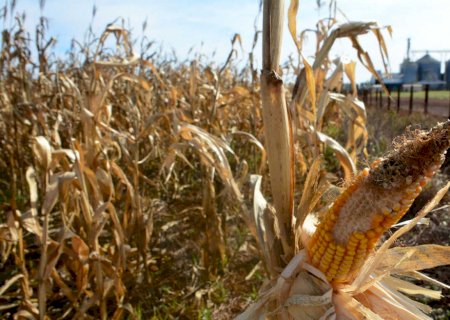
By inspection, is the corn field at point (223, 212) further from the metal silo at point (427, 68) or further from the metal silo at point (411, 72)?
the metal silo at point (411, 72)

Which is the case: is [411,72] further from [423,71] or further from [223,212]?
[223,212]

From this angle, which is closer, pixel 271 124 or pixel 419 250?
pixel 271 124

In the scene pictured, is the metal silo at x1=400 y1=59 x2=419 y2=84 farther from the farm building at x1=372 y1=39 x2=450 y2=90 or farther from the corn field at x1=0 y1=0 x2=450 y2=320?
the corn field at x1=0 y1=0 x2=450 y2=320

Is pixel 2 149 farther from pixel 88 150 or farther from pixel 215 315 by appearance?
pixel 215 315

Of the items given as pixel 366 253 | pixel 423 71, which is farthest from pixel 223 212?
pixel 423 71

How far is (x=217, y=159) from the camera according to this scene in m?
1.91

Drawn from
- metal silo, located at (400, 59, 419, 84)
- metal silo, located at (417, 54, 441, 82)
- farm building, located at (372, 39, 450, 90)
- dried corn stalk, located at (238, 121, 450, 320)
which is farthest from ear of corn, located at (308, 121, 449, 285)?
metal silo, located at (400, 59, 419, 84)

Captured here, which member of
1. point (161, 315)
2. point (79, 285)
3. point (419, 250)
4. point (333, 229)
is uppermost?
point (333, 229)

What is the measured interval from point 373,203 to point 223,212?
256 centimetres

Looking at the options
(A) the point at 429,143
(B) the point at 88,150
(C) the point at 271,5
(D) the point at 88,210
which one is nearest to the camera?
(A) the point at 429,143

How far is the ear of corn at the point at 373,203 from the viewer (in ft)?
3.04

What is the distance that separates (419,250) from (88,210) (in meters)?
1.68

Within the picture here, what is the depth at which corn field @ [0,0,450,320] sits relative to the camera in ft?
3.55

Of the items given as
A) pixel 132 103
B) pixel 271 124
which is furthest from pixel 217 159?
pixel 132 103
